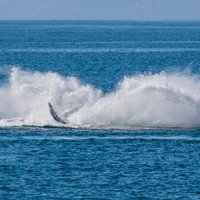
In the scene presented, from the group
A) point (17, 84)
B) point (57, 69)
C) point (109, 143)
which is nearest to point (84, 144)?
point (109, 143)

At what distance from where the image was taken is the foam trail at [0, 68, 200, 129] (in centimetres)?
5928

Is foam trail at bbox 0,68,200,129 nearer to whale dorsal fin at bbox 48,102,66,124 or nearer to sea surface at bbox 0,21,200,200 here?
sea surface at bbox 0,21,200,200

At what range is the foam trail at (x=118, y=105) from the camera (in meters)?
59.3

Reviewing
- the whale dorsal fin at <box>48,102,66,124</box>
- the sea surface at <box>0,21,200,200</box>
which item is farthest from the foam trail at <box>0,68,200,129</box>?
the whale dorsal fin at <box>48,102,66,124</box>

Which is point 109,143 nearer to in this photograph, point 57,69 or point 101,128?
point 101,128

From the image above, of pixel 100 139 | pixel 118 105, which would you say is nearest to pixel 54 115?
pixel 118 105

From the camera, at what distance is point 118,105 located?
198 feet

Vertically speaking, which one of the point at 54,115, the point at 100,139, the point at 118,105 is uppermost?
the point at 118,105

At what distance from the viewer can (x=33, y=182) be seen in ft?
144

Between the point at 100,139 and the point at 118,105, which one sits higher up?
the point at 118,105

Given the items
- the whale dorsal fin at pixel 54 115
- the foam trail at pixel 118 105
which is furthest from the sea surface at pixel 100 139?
the whale dorsal fin at pixel 54 115

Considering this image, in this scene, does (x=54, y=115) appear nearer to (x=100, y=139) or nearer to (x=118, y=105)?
(x=118, y=105)

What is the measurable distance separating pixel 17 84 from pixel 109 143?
16.7 m

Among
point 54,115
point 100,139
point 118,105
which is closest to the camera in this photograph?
point 100,139
